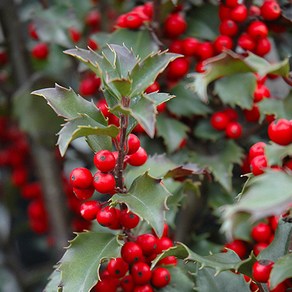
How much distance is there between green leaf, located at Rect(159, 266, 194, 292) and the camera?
105cm

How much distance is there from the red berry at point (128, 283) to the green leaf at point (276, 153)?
0.36m

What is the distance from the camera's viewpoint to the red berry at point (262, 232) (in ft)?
3.82

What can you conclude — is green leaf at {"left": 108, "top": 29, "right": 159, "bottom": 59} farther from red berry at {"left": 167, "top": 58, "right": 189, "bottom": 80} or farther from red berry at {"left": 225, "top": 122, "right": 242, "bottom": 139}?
red berry at {"left": 225, "top": 122, "right": 242, "bottom": 139}

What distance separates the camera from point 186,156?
1.41m

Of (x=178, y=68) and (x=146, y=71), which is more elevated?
(x=146, y=71)

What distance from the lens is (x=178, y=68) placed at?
141cm

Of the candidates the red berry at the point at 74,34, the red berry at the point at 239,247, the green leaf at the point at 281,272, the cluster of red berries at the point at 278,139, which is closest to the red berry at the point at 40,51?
the red berry at the point at 74,34

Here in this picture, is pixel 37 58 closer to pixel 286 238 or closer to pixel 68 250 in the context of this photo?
pixel 68 250

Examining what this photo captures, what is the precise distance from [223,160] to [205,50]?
248mm

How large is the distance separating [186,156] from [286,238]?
49 centimetres

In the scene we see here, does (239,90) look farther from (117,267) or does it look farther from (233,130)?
(117,267)

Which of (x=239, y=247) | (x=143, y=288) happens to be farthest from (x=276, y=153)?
(x=239, y=247)

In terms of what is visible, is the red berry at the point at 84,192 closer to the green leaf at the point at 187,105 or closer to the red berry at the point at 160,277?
the red berry at the point at 160,277

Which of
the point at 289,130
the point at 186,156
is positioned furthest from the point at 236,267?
the point at 186,156
